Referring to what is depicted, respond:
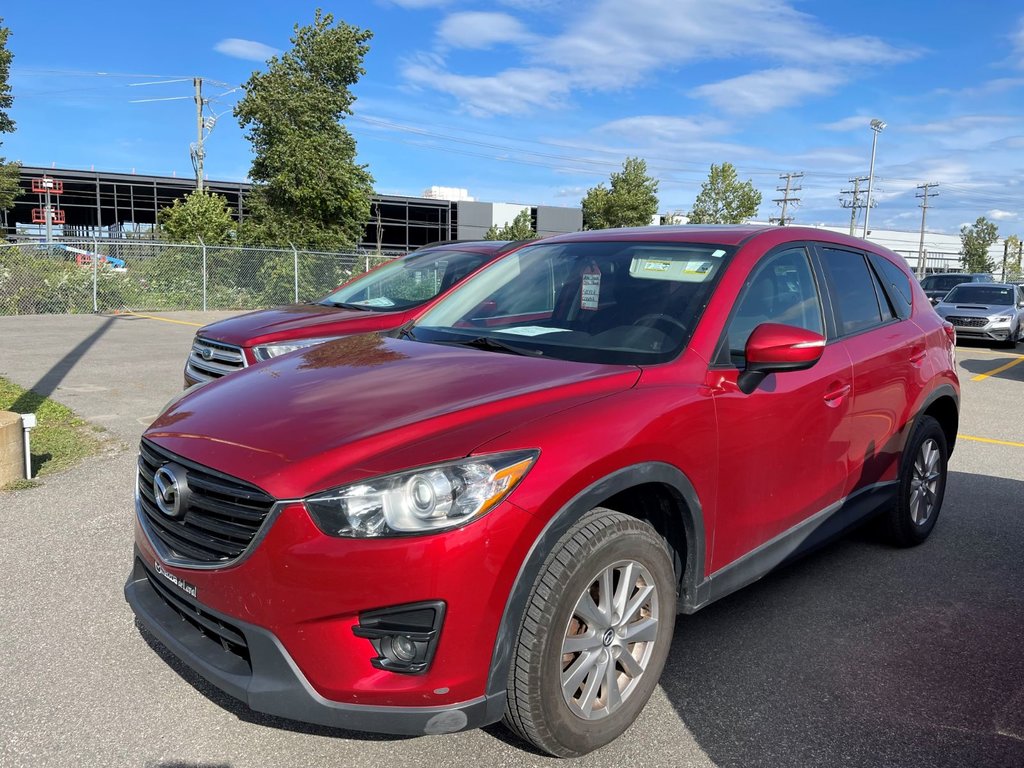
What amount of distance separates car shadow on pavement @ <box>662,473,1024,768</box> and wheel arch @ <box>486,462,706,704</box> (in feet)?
1.54

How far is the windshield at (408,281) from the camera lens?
732 centimetres

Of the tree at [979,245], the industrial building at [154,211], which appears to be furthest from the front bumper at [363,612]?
the tree at [979,245]

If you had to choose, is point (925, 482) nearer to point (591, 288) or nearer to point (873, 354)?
point (873, 354)

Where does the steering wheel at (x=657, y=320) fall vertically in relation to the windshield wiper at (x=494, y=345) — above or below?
above

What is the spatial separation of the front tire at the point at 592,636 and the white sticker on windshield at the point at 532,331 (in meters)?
1.04

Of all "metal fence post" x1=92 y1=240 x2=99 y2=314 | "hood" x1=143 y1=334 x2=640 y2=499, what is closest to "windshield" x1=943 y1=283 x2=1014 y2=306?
"hood" x1=143 y1=334 x2=640 y2=499

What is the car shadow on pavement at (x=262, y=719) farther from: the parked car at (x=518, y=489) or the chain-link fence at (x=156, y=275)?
the chain-link fence at (x=156, y=275)

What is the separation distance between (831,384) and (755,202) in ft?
137

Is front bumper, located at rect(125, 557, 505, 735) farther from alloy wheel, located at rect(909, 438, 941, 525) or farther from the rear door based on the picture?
alloy wheel, located at rect(909, 438, 941, 525)

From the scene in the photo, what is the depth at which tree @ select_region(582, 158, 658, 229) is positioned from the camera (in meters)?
38.5

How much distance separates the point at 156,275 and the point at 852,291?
19607 millimetres

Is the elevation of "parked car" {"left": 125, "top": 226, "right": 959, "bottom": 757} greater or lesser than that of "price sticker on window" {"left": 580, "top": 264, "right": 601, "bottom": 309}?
lesser

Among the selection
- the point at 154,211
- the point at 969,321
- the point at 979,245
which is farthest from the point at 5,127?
the point at 979,245

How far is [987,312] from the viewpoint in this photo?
1781 cm
